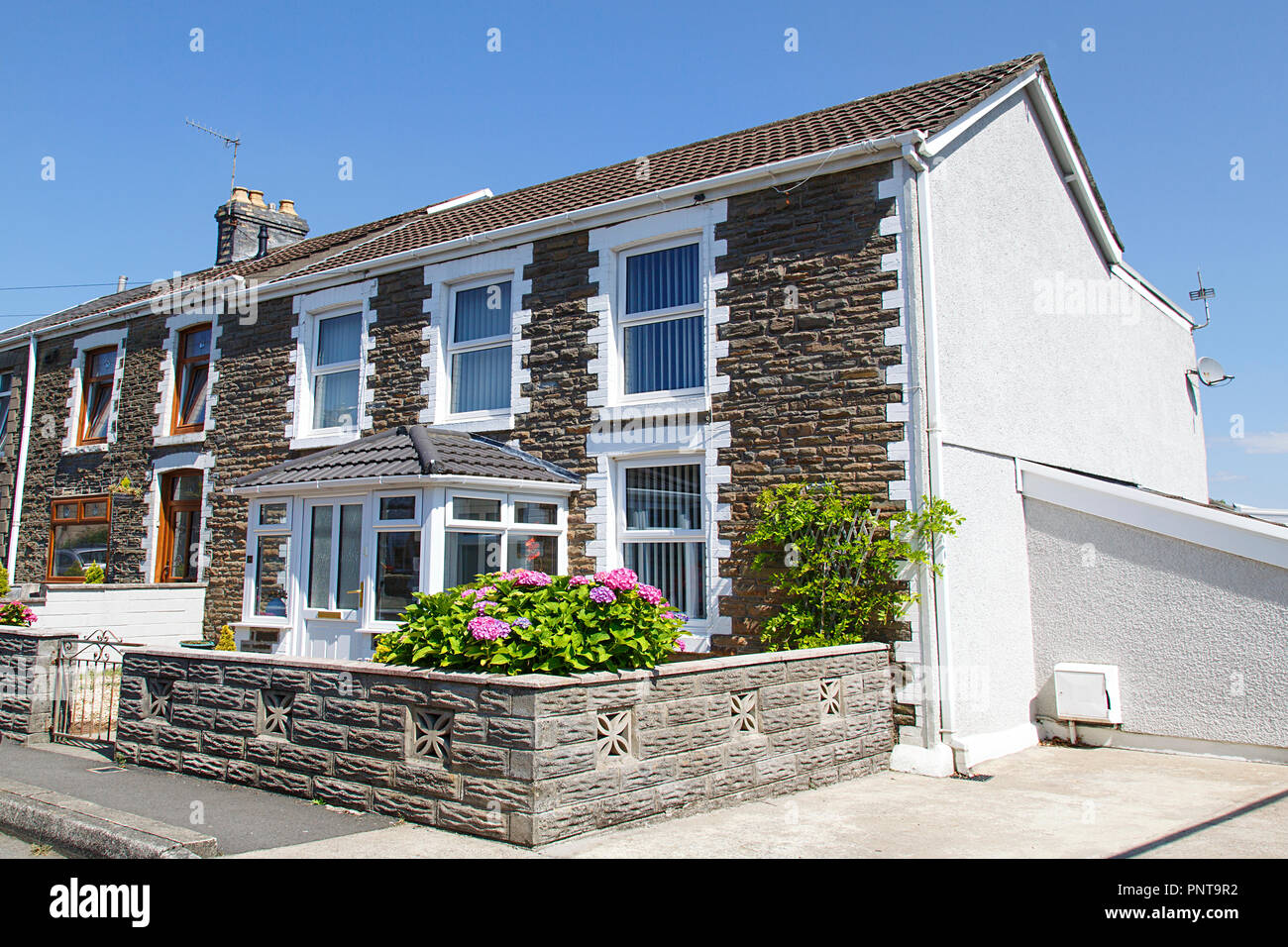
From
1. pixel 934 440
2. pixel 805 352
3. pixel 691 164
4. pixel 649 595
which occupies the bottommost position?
pixel 649 595

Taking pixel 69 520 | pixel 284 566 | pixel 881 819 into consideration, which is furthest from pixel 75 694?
pixel 69 520

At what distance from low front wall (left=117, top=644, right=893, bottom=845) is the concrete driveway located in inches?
8.3

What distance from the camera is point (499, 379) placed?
12625mm

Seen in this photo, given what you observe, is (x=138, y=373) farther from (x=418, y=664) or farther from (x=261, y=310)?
(x=418, y=664)

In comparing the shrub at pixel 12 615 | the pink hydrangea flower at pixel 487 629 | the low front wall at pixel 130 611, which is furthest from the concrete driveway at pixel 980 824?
the low front wall at pixel 130 611

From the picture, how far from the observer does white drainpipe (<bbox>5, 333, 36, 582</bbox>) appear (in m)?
18.2

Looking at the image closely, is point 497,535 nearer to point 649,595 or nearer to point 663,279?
point 663,279

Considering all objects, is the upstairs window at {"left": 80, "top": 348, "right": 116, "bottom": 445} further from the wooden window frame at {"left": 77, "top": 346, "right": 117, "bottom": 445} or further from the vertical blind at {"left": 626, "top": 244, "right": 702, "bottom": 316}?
the vertical blind at {"left": 626, "top": 244, "right": 702, "bottom": 316}

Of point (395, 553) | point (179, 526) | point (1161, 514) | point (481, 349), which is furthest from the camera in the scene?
point (179, 526)

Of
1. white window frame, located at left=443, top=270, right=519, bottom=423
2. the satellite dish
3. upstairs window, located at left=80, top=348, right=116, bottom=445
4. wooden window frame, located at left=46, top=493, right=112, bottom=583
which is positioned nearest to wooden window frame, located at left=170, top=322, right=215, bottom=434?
upstairs window, located at left=80, top=348, right=116, bottom=445

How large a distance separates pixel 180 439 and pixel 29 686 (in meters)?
6.70

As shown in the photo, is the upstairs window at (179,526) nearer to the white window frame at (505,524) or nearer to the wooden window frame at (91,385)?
the wooden window frame at (91,385)

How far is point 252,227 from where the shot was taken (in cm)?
2077

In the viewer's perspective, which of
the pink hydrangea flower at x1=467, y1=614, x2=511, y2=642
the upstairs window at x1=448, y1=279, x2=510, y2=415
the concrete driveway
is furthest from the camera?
the upstairs window at x1=448, y1=279, x2=510, y2=415
